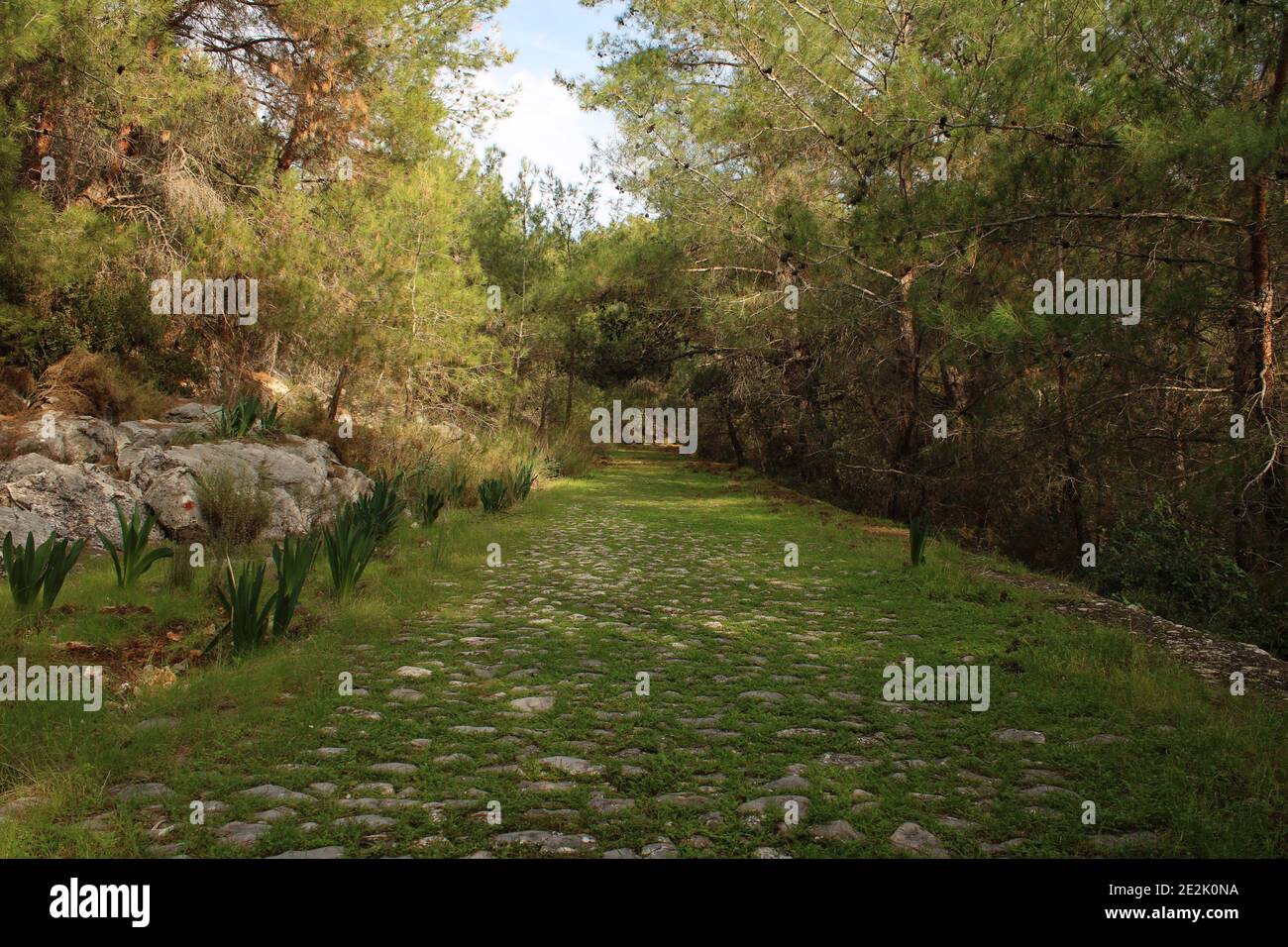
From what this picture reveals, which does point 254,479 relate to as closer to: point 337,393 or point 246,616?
point 337,393

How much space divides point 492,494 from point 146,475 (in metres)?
4.45

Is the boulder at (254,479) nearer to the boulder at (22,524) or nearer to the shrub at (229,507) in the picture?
the shrub at (229,507)

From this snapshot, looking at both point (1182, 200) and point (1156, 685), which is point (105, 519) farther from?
point (1182, 200)

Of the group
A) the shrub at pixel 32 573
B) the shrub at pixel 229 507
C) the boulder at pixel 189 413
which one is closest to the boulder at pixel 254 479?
the shrub at pixel 229 507

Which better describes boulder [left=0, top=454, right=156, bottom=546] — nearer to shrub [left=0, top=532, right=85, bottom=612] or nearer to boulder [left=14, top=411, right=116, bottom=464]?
Result: boulder [left=14, top=411, right=116, bottom=464]

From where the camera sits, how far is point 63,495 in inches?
276

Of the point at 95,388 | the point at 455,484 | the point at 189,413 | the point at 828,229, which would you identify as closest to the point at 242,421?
the point at 189,413

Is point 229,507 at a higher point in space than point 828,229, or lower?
lower

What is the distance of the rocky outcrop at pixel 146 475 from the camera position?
6891 millimetres

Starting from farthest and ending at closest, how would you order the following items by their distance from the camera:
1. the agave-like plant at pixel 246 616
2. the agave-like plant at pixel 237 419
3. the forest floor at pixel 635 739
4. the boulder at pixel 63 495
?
1. the agave-like plant at pixel 237 419
2. the boulder at pixel 63 495
3. the agave-like plant at pixel 246 616
4. the forest floor at pixel 635 739

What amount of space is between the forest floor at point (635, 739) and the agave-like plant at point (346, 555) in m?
0.17

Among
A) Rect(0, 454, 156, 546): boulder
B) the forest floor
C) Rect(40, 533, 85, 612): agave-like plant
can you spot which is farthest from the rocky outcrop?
Rect(40, 533, 85, 612): agave-like plant
